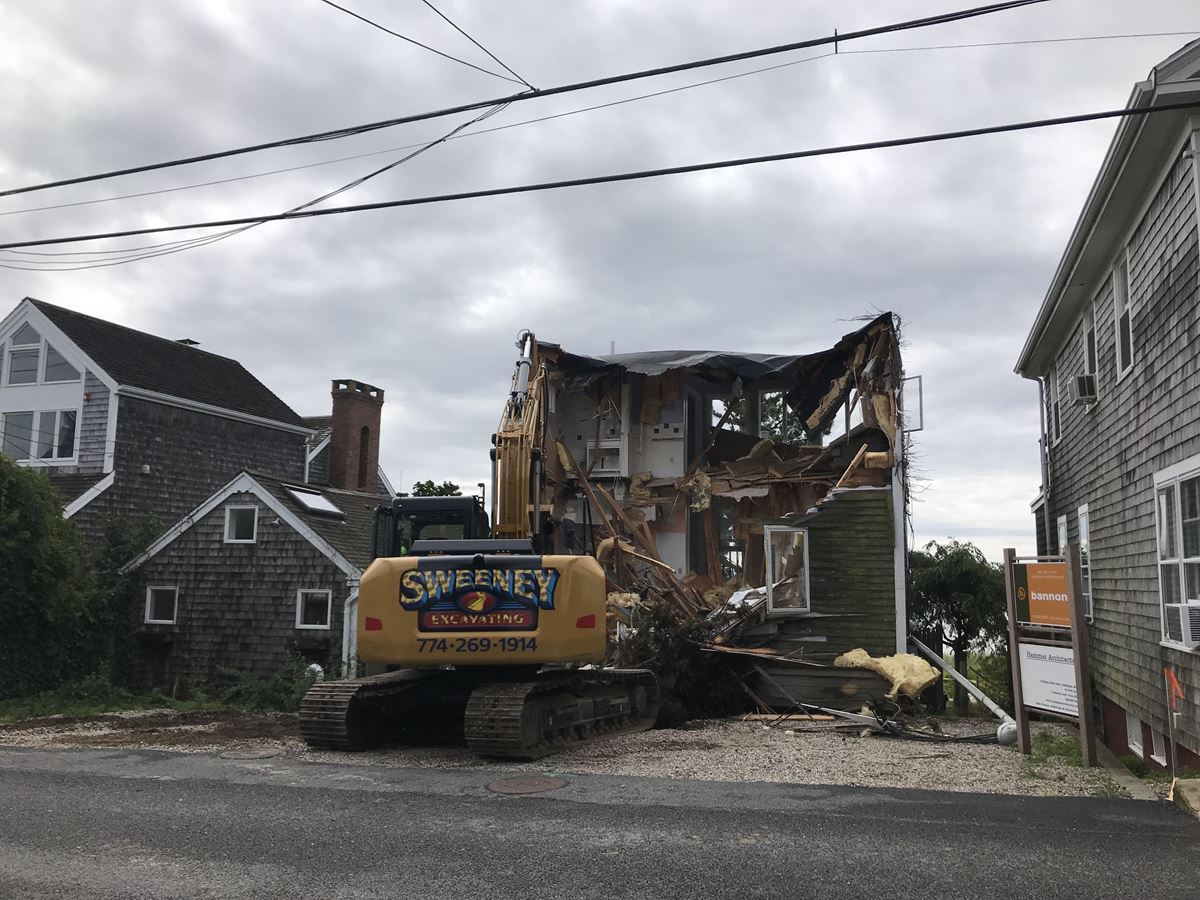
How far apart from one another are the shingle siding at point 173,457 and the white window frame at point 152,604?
9.89 ft

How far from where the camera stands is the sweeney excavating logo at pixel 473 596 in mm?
10805

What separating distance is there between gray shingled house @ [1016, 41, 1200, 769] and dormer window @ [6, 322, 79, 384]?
2421 centimetres

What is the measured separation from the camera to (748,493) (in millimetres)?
20469

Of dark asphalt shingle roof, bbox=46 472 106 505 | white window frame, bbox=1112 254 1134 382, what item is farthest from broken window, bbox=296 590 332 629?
white window frame, bbox=1112 254 1134 382

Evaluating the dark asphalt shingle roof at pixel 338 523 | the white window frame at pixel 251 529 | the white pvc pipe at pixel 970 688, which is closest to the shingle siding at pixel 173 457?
the white window frame at pixel 251 529

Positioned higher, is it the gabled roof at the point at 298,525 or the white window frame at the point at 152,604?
the gabled roof at the point at 298,525

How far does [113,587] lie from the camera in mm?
23219

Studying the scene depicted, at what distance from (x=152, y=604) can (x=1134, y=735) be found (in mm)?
20173

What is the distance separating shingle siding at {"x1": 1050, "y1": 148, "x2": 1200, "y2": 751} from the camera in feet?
30.9

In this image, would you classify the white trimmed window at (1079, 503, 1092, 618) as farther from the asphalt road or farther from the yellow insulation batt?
the asphalt road

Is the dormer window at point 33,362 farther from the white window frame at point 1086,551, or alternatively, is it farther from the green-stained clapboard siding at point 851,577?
the white window frame at point 1086,551

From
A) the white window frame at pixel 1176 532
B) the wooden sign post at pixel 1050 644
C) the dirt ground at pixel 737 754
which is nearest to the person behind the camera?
the white window frame at pixel 1176 532

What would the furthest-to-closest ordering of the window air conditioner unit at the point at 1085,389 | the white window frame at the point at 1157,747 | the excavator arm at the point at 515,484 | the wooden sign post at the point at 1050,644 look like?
the window air conditioner unit at the point at 1085,389 < the excavator arm at the point at 515,484 < the white window frame at the point at 1157,747 < the wooden sign post at the point at 1050,644

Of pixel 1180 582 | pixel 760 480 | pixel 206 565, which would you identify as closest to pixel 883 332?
pixel 760 480
